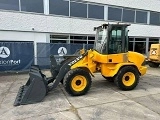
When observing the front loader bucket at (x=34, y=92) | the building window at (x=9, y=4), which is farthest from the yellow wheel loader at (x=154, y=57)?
the building window at (x=9, y=4)

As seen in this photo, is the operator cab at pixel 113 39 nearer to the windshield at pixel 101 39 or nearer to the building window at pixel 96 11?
the windshield at pixel 101 39

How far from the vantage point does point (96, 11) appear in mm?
15125

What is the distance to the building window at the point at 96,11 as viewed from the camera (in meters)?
14.8

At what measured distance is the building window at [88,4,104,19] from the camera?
14.8m

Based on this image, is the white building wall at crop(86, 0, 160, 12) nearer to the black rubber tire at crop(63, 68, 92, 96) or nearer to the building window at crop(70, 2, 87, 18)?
the building window at crop(70, 2, 87, 18)

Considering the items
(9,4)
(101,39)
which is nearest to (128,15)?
(9,4)

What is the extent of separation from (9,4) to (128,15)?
11068 mm

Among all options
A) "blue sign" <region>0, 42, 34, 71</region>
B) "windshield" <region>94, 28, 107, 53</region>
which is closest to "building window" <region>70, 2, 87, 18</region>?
"blue sign" <region>0, 42, 34, 71</region>

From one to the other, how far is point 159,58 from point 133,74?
22.8ft

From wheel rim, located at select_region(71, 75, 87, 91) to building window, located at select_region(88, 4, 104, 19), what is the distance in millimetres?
10052

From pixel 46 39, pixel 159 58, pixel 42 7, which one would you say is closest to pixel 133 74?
pixel 159 58

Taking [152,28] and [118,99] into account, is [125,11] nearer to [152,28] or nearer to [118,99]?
[152,28]

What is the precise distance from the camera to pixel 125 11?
16641mm

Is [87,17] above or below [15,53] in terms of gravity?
above
